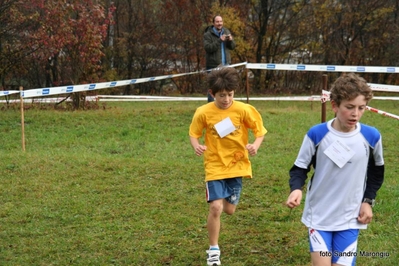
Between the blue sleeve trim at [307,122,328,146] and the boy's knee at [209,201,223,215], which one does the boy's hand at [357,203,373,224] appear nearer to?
the blue sleeve trim at [307,122,328,146]

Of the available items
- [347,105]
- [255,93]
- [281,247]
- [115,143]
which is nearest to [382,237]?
[281,247]

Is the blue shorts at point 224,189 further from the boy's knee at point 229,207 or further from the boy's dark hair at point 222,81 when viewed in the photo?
the boy's dark hair at point 222,81

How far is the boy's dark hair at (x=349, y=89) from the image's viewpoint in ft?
12.0

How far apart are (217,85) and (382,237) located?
2197 mm

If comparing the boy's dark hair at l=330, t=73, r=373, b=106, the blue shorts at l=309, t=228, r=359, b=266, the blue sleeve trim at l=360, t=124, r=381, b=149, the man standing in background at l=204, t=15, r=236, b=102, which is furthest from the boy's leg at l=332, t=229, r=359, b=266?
the man standing in background at l=204, t=15, r=236, b=102

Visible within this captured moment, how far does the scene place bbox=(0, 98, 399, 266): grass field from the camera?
5.65m

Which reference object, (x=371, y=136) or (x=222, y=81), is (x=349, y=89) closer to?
(x=371, y=136)

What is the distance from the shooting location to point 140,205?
23.6ft

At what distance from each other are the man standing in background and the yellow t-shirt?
24.4ft

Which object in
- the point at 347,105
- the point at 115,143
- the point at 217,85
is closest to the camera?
the point at 347,105

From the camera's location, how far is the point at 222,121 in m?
5.19

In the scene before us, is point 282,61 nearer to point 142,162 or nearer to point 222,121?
point 142,162

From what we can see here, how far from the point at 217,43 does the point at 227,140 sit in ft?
26.1

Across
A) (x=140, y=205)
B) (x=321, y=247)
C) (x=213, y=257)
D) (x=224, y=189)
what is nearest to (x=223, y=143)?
(x=224, y=189)
